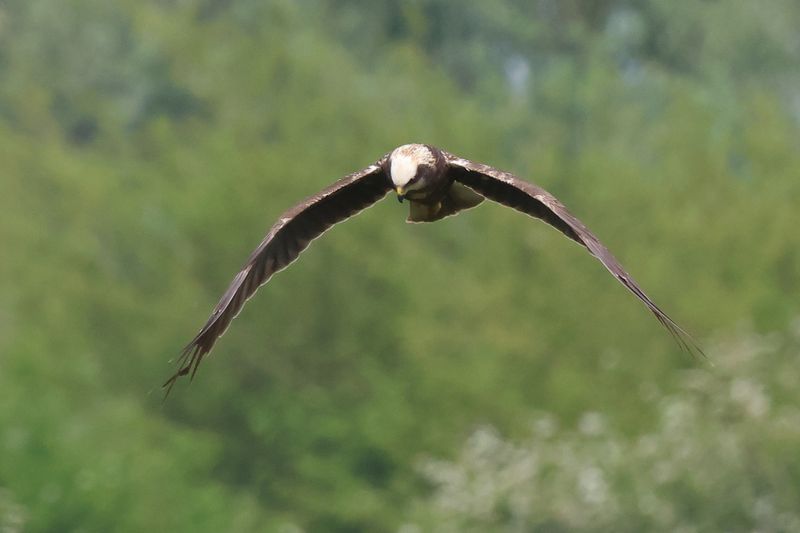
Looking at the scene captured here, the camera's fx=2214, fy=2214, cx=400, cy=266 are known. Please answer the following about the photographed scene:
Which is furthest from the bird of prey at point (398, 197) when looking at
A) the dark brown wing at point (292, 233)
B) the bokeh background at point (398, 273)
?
the bokeh background at point (398, 273)

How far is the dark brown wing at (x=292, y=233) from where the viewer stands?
8.95m

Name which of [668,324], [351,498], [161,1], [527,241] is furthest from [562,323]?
[668,324]

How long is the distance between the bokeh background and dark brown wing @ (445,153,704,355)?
10.3 meters

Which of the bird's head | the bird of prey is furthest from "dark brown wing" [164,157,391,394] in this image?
the bird's head

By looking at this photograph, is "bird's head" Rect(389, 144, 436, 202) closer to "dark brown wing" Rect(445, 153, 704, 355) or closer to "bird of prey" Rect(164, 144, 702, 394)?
"bird of prey" Rect(164, 144, 702, 394)

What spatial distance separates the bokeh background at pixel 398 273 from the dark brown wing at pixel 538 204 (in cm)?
1028

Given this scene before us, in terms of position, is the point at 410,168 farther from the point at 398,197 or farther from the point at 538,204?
the point at 538,204

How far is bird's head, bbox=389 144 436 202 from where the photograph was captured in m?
9.14

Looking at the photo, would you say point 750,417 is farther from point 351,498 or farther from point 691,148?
point 691,148

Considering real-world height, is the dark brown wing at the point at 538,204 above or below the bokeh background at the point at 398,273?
below

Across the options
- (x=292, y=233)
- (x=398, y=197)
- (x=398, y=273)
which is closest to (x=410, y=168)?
(x=398, y=197)

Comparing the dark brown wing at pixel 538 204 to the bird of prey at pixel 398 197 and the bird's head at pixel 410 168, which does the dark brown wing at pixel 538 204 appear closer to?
the bird of prey at pixel 398 197

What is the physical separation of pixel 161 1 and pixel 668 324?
54.5m

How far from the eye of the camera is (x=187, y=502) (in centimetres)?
3453
